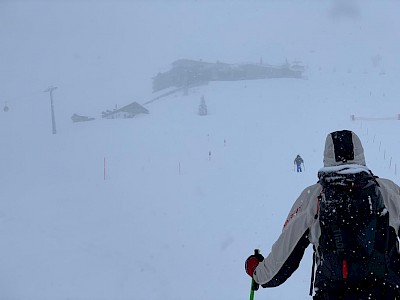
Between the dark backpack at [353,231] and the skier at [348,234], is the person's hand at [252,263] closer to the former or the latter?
the skier at [348,234]

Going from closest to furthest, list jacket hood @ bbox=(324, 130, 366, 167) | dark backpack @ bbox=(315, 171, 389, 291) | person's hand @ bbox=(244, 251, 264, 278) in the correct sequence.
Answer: dark backpack @ bbox=(315, 171, 389, 291) → jacket hood @ bbox=(324, 130, 366, 167) → person's hand @ bbox=(244, 251, 264, 278)

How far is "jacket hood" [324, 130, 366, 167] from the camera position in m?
2.21

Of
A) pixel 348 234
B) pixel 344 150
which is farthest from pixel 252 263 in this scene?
pixel 344 150

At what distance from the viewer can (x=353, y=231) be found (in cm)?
209

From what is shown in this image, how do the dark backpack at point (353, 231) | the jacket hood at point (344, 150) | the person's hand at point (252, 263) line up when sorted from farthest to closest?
the person's hand at point (252, 263) → the jacket hood at point (344, 150) → the dark backpack at point (353, 231)

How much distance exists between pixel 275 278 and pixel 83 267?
6.44 metres

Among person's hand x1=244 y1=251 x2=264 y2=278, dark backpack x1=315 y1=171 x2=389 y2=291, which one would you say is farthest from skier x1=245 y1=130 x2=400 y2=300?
person's hand x1=244 y1=251 x2=264 y2=278

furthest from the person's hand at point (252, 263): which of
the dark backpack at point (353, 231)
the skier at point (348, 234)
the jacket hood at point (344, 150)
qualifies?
the jacket hood at point (344, 150)

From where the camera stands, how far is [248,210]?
12.1 meters

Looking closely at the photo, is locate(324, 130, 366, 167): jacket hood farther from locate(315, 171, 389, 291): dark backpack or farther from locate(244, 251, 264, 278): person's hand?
locate(244, 251, 264, 278): person's hand

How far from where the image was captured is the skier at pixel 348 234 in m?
2.09

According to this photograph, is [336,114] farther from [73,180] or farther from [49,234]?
[49,234]

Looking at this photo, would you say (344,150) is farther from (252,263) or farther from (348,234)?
(252,263)

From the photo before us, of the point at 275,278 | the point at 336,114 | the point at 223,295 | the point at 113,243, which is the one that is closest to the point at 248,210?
the point at 113,243
